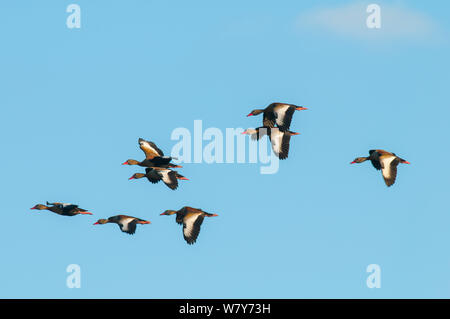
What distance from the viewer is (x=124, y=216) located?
51500mm

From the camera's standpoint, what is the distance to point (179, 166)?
51812 mm

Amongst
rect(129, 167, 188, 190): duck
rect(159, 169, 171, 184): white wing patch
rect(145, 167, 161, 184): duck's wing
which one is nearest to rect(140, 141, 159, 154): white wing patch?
rect(129, 167, 188, 190): duck

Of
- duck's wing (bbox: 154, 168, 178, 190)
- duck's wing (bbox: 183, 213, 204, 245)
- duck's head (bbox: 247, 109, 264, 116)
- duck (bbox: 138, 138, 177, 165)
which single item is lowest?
duck's wing (bbox: 183, 213, 204, 245)

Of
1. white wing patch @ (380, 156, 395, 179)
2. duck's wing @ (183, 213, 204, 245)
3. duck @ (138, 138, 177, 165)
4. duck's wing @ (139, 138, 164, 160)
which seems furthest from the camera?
duck's wing @ (139, 138, 164, 160)

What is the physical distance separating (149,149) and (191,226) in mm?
7015

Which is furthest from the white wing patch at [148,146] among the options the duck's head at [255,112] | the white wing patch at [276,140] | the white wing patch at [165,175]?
the white wing patch at [276,140]

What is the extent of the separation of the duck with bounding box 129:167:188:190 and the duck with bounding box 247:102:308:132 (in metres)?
4.47

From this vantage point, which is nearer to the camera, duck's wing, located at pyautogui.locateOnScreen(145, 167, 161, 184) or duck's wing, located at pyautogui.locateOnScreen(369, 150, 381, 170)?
duck's wing, located at pyautogui.locateOnScreen(369, 150, 381, 170)

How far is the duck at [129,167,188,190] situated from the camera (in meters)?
49.5

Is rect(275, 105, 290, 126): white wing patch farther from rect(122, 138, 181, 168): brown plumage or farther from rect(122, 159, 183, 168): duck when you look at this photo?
rect(122, 138, 181, 168): brown plumage

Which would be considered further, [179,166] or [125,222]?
[179,166]

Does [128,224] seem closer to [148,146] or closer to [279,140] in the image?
[148,146]

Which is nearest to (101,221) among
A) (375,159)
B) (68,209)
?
(68,209)
